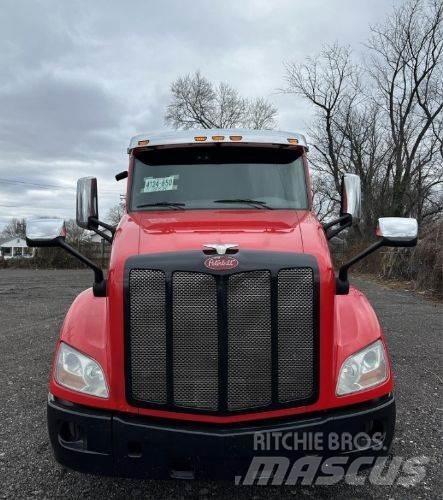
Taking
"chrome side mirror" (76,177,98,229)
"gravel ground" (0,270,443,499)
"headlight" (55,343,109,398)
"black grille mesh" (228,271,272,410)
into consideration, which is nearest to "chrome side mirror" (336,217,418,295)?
Result: "black grille mesh" (228,271,272,410)

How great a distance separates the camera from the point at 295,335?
2.59m

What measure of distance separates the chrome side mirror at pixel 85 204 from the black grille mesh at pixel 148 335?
1733mm

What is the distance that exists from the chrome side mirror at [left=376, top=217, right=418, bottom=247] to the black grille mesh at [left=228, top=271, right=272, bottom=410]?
1.03 meters

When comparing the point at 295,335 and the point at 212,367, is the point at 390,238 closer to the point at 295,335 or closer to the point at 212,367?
the point at 295,335

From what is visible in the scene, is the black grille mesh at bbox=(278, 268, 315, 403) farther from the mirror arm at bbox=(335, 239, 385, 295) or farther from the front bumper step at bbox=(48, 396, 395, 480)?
the mirror arm at bbox=(335, 239, 385, 295)

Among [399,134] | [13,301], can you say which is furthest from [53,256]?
[399,134]

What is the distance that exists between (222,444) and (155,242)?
1206mm

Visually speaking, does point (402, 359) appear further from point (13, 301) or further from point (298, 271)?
point (13, 301)

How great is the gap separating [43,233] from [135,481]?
71.3 inches

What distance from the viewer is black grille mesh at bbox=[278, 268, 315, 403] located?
8.40ft

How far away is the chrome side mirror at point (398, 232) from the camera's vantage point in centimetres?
307

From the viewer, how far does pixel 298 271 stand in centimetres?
257

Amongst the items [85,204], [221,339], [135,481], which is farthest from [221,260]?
[85,204]

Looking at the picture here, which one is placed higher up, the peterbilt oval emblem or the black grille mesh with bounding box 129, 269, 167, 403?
the peterbilt oval emblem
